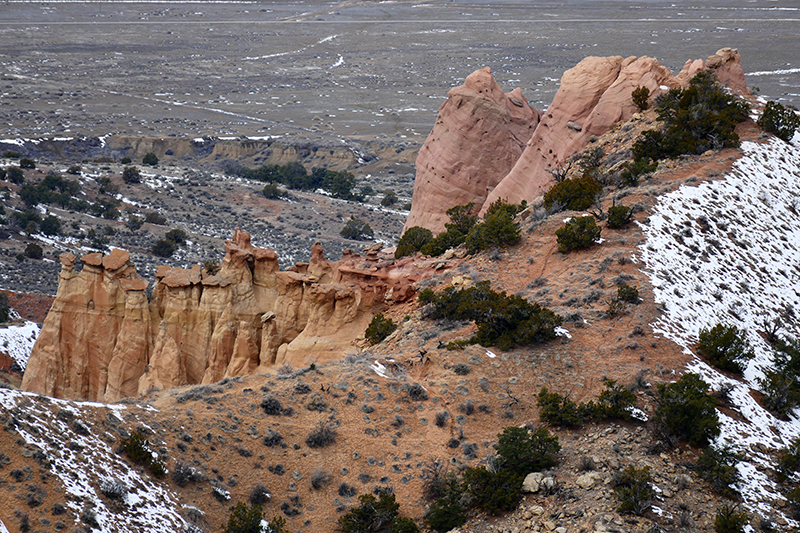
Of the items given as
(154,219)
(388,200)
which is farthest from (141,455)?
(388,200)

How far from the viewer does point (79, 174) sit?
84.0 m

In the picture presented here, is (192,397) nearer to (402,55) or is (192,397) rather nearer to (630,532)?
(630,532)

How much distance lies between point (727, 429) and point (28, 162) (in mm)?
79552

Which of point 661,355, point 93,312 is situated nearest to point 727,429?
point 661,355

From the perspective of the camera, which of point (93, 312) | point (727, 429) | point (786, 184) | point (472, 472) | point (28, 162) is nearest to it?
point (472, 472)

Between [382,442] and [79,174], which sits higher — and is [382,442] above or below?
Result: above

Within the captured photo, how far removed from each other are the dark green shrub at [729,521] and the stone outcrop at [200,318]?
46.1 feet

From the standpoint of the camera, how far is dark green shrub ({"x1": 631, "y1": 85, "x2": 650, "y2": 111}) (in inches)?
1399

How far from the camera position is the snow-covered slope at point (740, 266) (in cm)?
1930

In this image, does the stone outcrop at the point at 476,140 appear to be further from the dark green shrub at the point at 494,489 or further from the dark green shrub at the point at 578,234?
the dark green shrub at the point at 494,489

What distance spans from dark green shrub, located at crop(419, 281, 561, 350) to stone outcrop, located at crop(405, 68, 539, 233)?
18166mm

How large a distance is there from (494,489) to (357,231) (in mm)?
61091

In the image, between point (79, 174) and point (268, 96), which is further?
point (268, 96)

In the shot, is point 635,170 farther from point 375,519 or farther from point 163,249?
point 163,249
